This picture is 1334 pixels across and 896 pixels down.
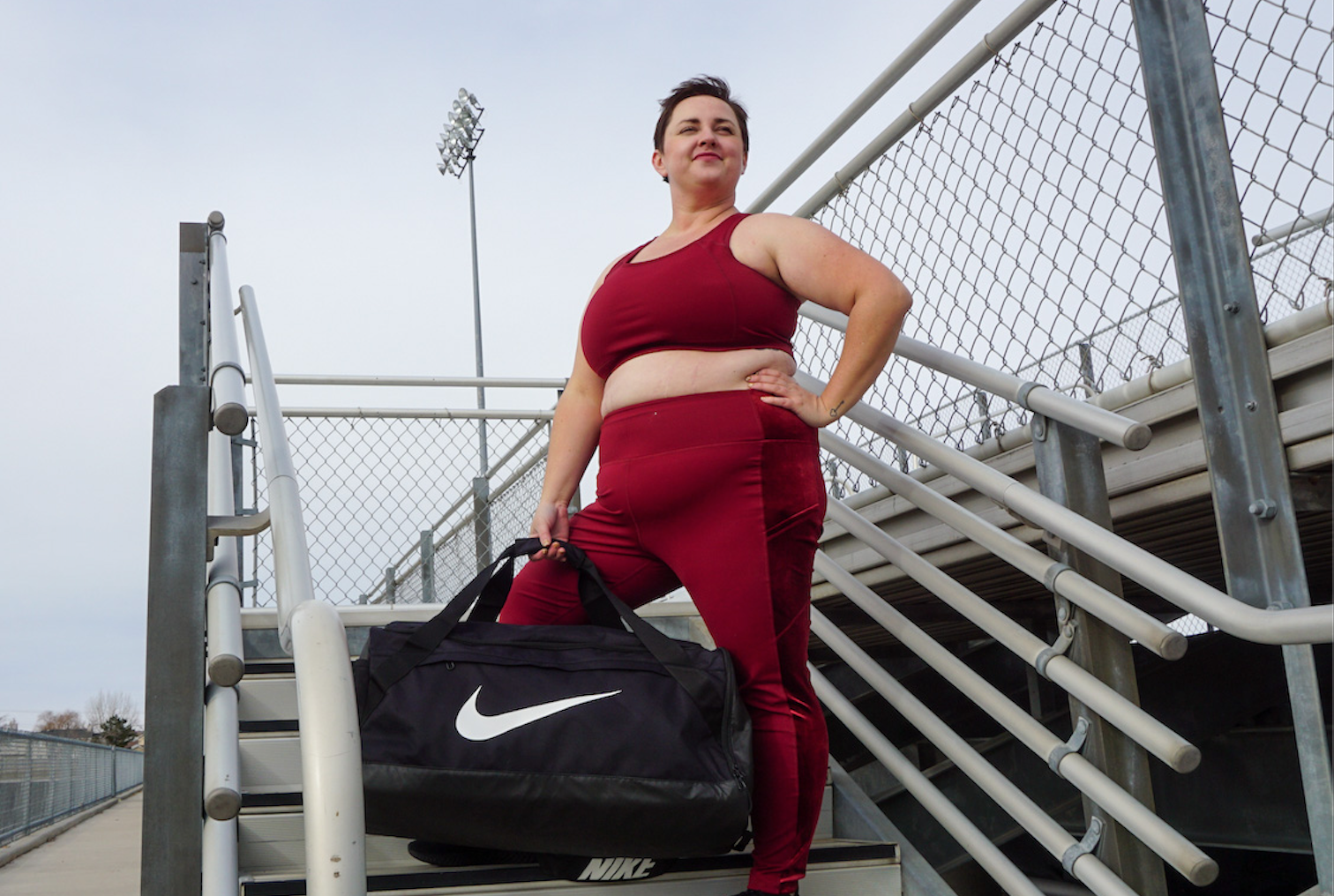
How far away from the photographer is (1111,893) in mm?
1587

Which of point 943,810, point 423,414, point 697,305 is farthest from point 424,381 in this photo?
point 943,810

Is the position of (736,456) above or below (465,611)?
above

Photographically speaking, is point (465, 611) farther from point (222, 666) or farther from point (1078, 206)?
point (1078, 206)

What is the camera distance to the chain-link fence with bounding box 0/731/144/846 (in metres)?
6.35

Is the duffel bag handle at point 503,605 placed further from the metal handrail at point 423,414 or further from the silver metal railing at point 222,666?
the metal handrail at point 423,414

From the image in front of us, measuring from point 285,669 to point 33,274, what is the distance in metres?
22.6

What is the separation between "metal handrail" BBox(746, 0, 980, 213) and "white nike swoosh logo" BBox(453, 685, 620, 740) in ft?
5.74

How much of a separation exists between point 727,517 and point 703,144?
0.80m

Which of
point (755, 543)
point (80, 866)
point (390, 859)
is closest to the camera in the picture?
point (755, 543)

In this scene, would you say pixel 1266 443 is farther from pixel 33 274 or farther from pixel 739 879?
pixel 33 274

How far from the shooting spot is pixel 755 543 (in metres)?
1.72

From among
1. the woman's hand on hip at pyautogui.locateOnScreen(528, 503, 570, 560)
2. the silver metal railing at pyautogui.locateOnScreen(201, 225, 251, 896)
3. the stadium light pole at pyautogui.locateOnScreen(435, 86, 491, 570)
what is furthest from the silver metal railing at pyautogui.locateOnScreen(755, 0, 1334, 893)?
the stadium light pole at pyautogui.locateOnScreen(435, 86, 491, 570)

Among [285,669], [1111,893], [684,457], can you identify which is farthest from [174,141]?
[1111,893]

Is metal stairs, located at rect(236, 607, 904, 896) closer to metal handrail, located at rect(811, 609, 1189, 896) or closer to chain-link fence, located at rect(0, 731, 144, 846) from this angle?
metal handrail, located at rect(811, 609, 1189, 896)
